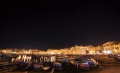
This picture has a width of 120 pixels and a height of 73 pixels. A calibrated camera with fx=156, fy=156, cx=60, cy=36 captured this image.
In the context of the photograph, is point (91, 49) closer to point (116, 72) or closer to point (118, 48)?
point (118, 48)

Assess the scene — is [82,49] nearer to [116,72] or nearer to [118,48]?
[118,48]

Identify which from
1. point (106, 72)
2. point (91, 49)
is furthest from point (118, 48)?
point (106, 72)

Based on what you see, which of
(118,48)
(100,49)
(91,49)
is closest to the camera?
(118,48)

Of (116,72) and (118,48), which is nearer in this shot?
(116,72)

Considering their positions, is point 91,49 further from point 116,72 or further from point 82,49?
point 116,72

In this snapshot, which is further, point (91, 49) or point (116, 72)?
point (91, 49)

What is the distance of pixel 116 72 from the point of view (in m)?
21.8

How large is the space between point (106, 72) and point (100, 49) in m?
128

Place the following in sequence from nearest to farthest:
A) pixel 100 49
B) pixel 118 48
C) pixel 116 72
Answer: pixel 116 72 → pixel 118 48 → pixel 100 49

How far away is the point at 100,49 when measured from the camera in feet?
481

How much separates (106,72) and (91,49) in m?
137

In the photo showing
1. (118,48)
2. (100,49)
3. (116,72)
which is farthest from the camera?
(100,49)

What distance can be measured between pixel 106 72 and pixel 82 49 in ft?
446

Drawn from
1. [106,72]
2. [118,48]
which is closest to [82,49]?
[118,48]
